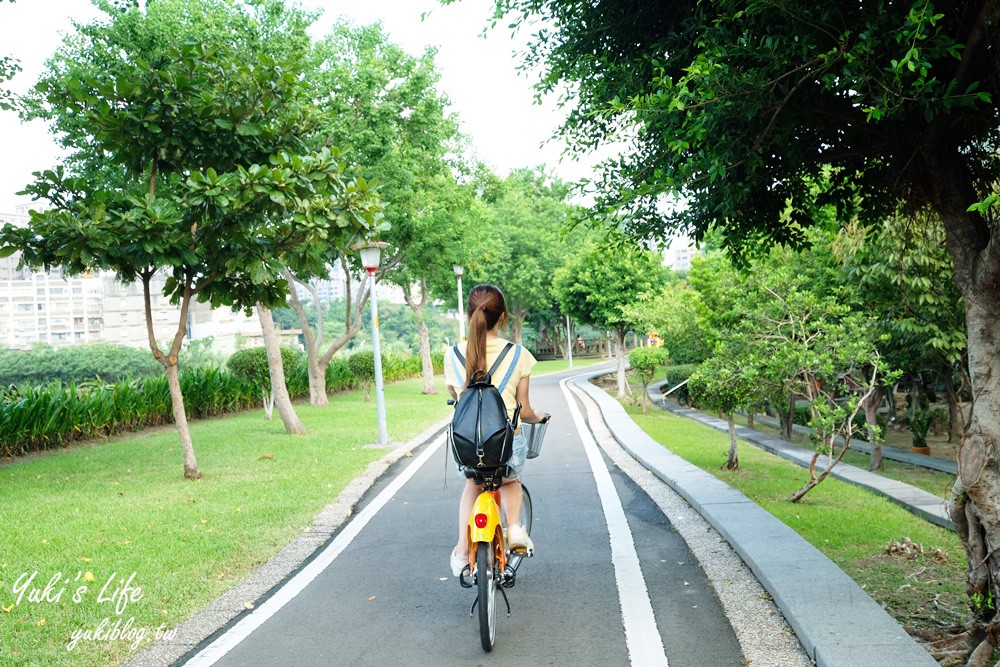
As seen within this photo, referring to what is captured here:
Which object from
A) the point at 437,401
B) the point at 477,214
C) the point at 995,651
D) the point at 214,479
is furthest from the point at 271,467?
the point at 477,214

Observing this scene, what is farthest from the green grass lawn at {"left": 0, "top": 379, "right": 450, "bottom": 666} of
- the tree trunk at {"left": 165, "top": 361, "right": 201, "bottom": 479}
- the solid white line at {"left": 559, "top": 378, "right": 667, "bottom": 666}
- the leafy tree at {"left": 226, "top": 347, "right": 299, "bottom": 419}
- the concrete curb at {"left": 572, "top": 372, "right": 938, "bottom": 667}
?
the leafy tree at {"left": 226, "top": 347, "right": 299, "bottom": 419}

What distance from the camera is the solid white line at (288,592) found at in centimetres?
489

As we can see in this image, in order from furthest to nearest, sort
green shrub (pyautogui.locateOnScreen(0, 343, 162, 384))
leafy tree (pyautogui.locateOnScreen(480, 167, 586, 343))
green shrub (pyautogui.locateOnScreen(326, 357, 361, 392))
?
leafy tree (pyautogui.locateOnScreen(480, 167, 586, 343)) < green shrub (pyautogui.locateOnScreen(326, 357, 361, 392)) < green shrub (pyautogui.locateOnScreen(0, 343, 162, 384))

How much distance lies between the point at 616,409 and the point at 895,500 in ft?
37.8

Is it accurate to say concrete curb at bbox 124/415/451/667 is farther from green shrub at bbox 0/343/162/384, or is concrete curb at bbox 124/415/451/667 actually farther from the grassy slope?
green shrub at bbox 0/343/162/384

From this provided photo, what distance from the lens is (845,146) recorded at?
A: 6.68m

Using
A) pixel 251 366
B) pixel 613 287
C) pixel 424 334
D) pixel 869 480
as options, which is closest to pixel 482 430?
pixel 869 480

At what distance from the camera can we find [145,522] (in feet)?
28.6

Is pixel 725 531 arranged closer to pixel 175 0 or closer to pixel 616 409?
pixel 616 409

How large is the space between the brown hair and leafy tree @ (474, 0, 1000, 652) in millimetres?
1582

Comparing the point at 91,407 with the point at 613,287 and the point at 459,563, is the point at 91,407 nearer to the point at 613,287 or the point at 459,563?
the point at 459,563

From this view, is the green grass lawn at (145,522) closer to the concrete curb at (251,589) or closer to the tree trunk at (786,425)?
the concrete curb at (251,589)

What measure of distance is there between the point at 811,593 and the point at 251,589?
3764 mm

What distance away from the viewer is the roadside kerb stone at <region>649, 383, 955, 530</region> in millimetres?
10679
